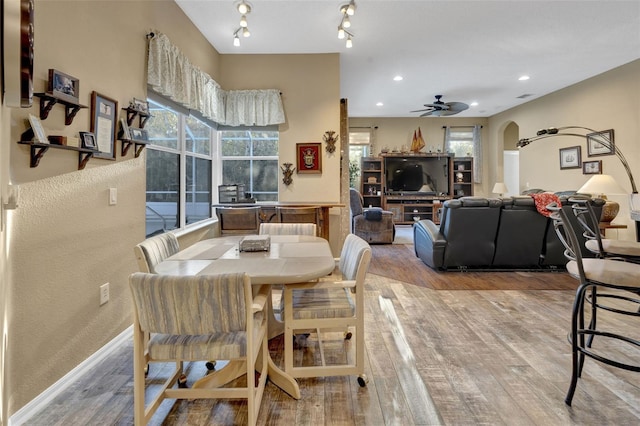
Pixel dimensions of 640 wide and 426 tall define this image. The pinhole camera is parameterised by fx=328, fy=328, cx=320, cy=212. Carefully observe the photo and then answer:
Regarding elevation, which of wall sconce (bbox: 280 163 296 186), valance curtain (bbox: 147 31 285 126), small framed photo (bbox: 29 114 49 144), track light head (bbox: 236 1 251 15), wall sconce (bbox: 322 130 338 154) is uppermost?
track light head (bbox: 236 1 251 15)

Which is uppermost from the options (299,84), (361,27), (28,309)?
(361,27)

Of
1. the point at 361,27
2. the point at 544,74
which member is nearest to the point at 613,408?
the point at 361,27

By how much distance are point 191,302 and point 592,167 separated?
23.0 feet

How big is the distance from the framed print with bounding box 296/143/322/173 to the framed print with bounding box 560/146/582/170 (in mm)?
5052

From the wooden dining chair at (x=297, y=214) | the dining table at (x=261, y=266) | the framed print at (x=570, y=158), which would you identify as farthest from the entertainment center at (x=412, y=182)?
the dining table at (x=261, y=266)

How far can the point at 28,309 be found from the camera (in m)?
1.67

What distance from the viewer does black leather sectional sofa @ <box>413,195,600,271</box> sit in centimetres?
404

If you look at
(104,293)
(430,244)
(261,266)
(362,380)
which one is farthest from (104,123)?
(430,244)

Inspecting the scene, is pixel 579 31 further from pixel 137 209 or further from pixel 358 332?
pixel 137 209

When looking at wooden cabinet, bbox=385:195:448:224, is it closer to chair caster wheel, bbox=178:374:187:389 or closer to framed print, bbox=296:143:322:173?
framed print, bbox=296:143:322:173

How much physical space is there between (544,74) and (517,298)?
4391 mm

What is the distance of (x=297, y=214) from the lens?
3.94m

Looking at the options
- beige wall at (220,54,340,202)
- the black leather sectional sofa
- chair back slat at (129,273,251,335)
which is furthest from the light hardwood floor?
beige wall at (220,54,340,202)

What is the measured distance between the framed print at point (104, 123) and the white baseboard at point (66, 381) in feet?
4.28
